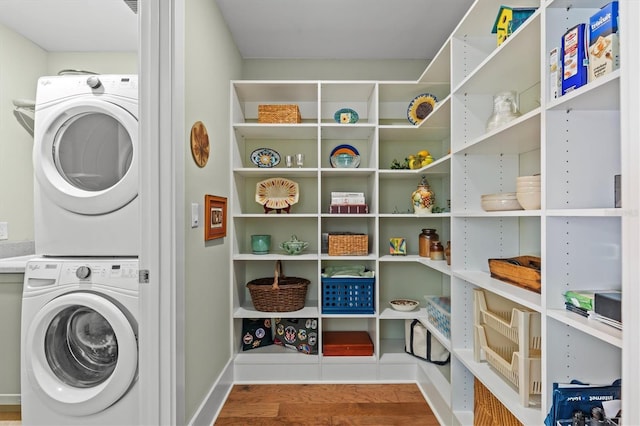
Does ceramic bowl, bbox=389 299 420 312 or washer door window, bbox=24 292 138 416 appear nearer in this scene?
washer door window, bbox=24 292 138 416

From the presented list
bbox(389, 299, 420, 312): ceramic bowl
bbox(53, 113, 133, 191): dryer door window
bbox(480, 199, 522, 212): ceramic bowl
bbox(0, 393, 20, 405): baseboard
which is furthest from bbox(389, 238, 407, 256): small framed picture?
bbox(0, 393, 20, 405): baseboard

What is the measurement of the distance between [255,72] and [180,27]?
4.73ft

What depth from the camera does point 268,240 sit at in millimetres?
2881

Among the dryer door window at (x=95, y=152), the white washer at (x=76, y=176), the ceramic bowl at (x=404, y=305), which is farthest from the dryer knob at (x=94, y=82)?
the ceramic bowl at (x=404, y=305)

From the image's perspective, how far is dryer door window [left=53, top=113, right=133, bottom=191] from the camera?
7.15 feet

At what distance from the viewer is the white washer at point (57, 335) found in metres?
1.93

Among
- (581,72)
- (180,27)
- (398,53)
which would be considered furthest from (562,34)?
(398,53)

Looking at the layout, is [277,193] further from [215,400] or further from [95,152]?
[215,400]

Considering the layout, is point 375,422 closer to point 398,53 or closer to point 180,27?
point 180,27

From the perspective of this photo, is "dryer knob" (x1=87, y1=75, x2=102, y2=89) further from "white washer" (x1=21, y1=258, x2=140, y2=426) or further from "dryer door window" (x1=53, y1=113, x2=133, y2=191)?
"white washer" (x1=21, y1=258, x2=140, y2=426)

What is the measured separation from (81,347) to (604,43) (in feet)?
8.88

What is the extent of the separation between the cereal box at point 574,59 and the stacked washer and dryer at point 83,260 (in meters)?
1.89

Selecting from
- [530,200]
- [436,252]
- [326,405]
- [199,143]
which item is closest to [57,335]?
[199,143]

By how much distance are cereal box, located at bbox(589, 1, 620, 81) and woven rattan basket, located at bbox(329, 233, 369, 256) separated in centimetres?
189
